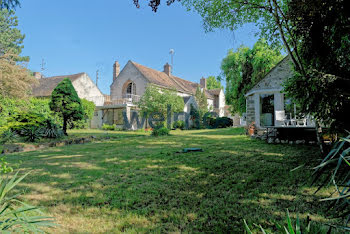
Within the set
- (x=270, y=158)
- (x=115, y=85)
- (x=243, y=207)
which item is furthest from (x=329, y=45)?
(x=115, y=85)

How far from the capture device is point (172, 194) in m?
3.47

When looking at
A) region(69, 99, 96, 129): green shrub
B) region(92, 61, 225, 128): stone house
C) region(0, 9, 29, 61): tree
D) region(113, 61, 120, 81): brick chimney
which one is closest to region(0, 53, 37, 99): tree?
region(69, 99, 96, 129): green shrub

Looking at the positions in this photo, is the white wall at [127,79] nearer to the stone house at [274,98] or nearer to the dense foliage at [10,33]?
the dense foliage at [10,33]

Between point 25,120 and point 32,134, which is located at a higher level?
point 25,120

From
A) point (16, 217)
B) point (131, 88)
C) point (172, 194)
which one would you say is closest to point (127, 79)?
point (131, 88)

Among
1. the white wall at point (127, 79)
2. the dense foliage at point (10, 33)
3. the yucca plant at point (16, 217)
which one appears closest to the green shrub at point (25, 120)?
the yucca plant at point (16, 217)

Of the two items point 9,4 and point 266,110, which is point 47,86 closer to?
point 266,110

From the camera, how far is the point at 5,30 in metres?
29.5

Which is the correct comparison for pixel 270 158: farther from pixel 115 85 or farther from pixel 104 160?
pixel 115 85

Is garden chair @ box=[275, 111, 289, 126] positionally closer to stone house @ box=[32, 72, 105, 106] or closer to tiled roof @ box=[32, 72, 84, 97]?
stone house @ box=[32, 72, 105, 106]

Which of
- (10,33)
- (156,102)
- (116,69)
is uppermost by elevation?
(10,33)

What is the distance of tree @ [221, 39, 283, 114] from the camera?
1731cm

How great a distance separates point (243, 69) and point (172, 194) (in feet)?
55.6

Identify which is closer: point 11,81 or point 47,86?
point 11,81
